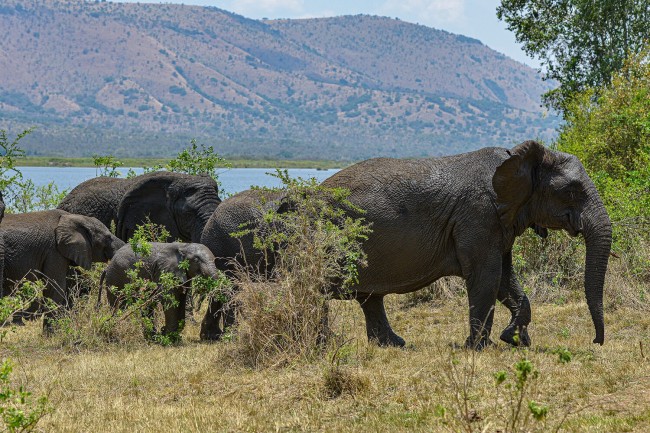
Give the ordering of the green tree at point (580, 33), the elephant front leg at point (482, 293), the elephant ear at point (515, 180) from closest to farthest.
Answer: the elephant ear at point (515, 180)
the elephant front leg at point (482, 293)
the green tree at point (580, 33)

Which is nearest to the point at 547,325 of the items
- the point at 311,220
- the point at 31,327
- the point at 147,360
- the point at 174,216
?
the point at 311,220

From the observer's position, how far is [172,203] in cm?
1908

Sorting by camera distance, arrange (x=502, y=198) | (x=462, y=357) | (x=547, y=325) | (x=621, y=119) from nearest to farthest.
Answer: (x=462, y=357) < (x=502, y=198) < (x=547, y=325) < (x=621, y=119)

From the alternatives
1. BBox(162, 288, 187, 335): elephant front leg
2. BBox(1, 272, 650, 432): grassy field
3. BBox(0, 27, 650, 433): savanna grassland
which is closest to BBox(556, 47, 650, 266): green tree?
BBox(0, 27, 650, 433): savanna grassland

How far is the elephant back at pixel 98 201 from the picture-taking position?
2070cm

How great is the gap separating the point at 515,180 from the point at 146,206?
8.88 meters

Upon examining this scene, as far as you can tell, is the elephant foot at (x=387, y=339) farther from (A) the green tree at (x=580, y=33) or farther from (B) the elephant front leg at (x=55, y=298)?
(A) the green tree at (x=580, y=33)

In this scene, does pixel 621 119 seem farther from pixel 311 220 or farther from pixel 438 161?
pixel 311 220

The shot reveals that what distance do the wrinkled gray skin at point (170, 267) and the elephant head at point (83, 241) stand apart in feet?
4.59

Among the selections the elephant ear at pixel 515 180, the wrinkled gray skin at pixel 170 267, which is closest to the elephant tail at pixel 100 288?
the wrinkled gray skin at pixel 170 267

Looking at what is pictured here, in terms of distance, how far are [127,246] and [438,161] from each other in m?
5.27

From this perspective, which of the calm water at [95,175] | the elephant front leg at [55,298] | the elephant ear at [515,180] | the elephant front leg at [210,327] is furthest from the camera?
the calm water at [95,175]

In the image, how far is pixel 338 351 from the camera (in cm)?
1094

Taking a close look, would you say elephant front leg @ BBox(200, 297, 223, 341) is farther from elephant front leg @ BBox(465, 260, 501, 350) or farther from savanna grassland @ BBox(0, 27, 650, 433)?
elephant front leg @ BBox(465, 260, 501, 350)
